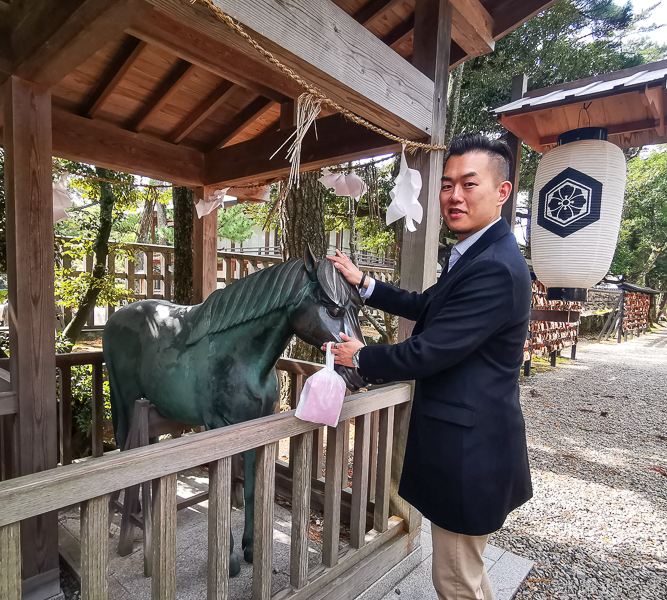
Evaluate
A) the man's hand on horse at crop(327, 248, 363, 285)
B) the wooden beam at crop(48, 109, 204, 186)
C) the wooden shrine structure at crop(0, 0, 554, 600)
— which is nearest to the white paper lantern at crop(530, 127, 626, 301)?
the wooden shrine structure at crop(0, 0, 554, 600)

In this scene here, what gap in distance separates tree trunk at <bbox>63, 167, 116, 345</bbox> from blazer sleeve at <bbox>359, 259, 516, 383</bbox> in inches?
200

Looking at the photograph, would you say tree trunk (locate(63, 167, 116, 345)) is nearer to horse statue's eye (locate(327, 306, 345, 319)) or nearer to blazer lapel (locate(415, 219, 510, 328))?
horse statue's eye (locate(327, 306, 345, 319))

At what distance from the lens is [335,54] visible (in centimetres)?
175

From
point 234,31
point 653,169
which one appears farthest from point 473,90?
point 653,169

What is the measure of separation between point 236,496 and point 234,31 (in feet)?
9.53

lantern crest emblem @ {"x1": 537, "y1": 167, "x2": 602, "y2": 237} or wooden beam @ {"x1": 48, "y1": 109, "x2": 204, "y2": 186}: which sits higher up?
wooden beam @ {"x1": 48, "y1": 109, "x2": 204, "y2": 186}

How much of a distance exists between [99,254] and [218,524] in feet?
16.6

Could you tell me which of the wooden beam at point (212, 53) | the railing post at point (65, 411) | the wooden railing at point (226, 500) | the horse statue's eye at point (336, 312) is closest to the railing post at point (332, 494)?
the wooden railing at point (226, 500)

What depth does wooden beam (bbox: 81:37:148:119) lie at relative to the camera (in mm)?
2639

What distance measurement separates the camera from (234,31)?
4.62ft

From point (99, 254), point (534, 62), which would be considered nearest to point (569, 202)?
point (99, 254)

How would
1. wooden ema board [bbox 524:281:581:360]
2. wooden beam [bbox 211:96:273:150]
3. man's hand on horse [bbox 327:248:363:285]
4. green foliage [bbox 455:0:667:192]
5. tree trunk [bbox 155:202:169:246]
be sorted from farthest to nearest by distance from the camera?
tree trunk [bbox 155:202:169:246] → wooden ema board [bbox 524:281:581:360] → green foliage [bbox 455:0:667:192] → wooden beam [bbox 211:96:273:150] → man's hand on horse [bbox 327:248:363:285]

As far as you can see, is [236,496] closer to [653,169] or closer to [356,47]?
[356,47]

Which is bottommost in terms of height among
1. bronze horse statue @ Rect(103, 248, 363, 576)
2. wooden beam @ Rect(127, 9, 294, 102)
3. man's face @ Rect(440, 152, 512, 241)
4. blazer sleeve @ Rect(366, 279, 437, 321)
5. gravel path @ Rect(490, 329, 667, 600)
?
gravel path @ Rect(490, 329, 667, 600)
